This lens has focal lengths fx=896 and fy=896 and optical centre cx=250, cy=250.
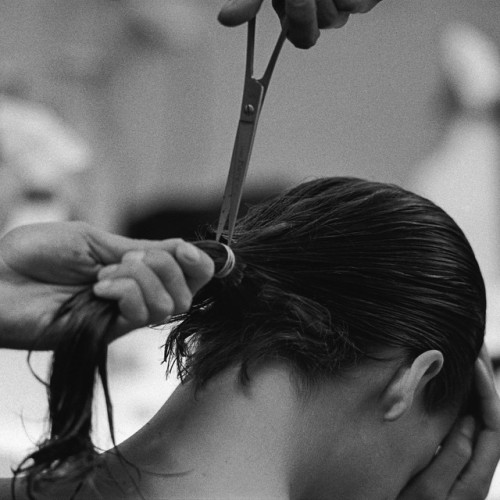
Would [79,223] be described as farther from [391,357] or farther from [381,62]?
[381,62]

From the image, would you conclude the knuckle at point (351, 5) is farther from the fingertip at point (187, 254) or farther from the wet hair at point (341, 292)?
the fingertip at point (187, 254)

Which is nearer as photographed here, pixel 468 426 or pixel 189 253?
pixel 189 253

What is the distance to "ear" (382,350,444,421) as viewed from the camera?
2.82 ft

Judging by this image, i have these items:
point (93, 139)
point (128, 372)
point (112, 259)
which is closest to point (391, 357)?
point (112, 259)

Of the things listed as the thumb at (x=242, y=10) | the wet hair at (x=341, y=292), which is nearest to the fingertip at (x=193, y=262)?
the wet hair at (x=341, y=292)

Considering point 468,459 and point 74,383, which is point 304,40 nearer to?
point 74,383

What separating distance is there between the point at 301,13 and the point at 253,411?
1.18ft

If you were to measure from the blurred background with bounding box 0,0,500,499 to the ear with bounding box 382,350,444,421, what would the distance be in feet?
4.51

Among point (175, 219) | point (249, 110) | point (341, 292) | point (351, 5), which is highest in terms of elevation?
point (351, 5)

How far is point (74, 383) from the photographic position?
0.71m

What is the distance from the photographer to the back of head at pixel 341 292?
847 millimetres

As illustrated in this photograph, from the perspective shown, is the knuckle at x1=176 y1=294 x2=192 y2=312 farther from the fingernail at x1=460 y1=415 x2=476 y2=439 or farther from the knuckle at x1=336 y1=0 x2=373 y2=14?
the fingernail at x1=460 y1=415 x2=476 y2=439

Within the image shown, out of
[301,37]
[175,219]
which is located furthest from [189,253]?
[175,219]

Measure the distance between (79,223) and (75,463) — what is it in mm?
196
